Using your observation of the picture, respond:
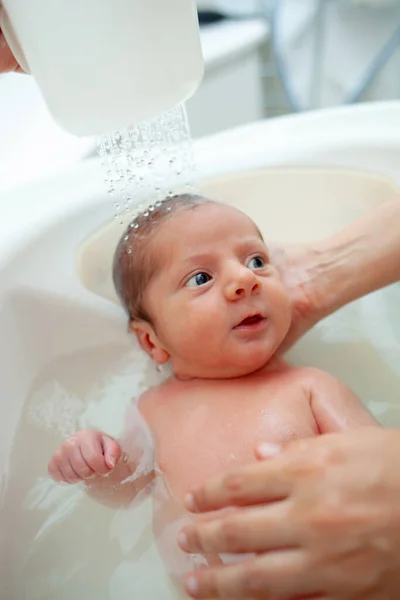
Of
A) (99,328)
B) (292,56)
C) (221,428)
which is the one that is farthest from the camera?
(292,56)

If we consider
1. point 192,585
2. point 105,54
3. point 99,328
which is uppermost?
point 105,54

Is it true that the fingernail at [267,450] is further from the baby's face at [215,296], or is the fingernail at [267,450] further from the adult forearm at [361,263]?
the adult forearm at [361,263]

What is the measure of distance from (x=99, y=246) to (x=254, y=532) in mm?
672

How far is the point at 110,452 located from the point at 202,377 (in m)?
0.16

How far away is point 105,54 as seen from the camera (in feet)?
2.15

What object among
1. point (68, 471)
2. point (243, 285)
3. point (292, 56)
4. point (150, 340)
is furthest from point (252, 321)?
point (292, 56)

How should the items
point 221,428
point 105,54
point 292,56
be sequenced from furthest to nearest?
point 292,56 → point 221,428 → point 105,54

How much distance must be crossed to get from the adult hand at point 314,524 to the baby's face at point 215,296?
0.84 feet

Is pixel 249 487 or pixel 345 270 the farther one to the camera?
pixel 345 270

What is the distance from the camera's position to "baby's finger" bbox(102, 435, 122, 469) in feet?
2.43

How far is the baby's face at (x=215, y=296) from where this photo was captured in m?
0.77

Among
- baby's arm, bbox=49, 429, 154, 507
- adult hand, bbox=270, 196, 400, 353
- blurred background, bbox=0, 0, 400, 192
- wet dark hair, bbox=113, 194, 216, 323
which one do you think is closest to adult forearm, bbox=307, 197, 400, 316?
adult hand, bbox=270, 196, 400, 353

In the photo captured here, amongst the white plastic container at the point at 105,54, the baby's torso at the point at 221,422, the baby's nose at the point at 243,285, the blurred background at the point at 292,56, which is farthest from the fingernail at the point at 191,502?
the blurred background at the point at 292,56

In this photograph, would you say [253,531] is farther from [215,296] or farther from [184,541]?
[215,296]
